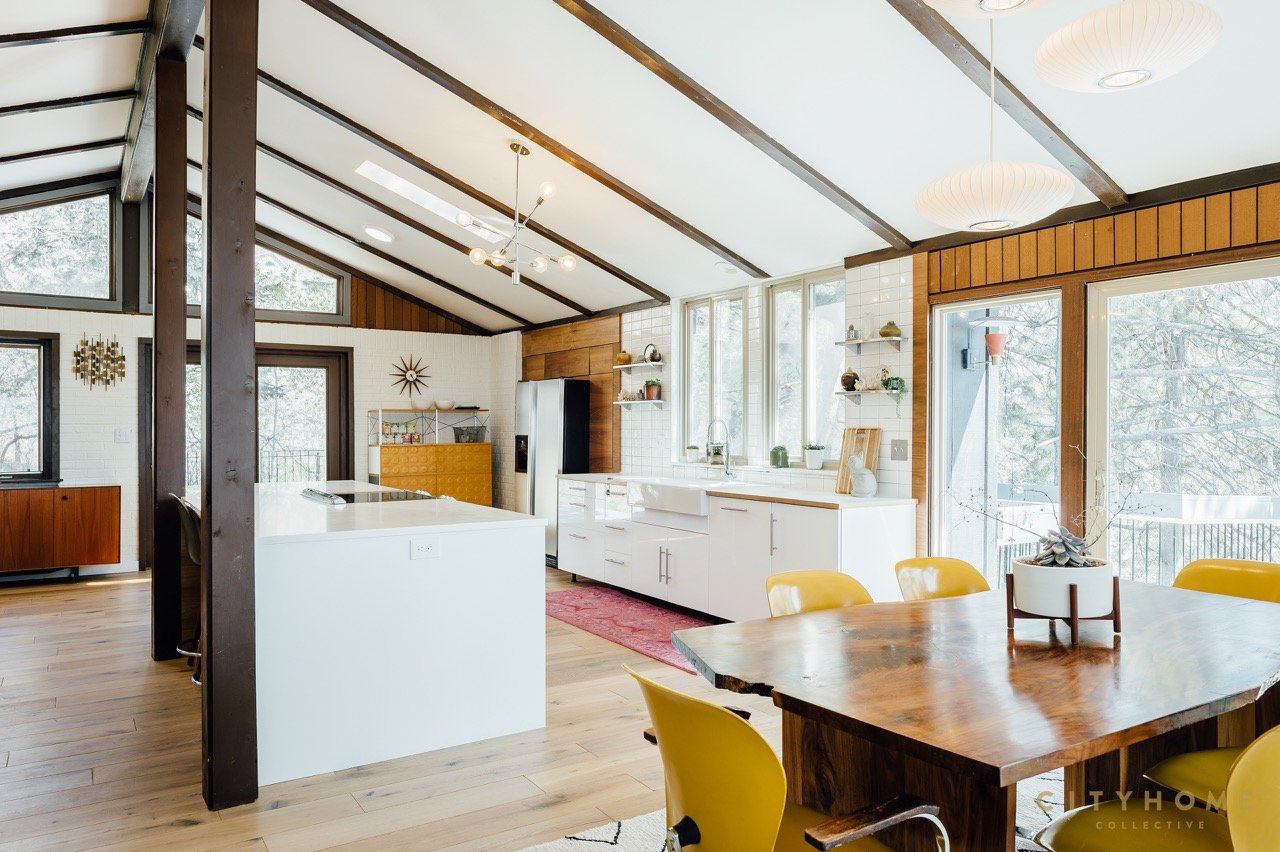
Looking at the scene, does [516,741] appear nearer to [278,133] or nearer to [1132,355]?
[1132,355]

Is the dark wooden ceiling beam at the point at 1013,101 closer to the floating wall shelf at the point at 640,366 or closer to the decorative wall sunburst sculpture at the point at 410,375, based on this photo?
the floating wall shelf at the point at 640,366

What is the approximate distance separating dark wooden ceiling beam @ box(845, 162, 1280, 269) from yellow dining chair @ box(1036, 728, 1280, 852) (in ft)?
9.08

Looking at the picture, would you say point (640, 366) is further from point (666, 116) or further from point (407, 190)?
point (666, 116)

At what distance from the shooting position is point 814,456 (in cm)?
553

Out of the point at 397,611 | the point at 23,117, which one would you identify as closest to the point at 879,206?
the point at 397,611

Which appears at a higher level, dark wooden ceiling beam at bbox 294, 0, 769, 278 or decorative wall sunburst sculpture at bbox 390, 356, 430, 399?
dark wooden ceiling beam at bbox 294, 0, 769, 278

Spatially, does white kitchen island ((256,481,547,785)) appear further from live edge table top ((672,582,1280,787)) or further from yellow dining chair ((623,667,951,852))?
yellow dining chair ((623,667,951,852))

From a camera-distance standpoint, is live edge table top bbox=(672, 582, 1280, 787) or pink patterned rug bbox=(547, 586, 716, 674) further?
pink patterned rug bbox=(547, 586, 716, 674)

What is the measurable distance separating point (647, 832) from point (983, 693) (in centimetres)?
135

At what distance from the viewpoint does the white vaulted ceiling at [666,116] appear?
337cm

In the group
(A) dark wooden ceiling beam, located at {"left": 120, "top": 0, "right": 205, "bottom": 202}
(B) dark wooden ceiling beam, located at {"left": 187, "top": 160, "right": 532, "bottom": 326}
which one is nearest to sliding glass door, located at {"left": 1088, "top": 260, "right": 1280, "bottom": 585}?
(A) dark wooden ceiling beam, located at {"left": 120, "top": 0, "right": 205, "bottom": 202}

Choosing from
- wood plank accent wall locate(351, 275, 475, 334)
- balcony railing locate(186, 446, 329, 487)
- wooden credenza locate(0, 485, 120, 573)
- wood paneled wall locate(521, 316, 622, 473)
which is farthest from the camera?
wood plank accent wall locate(351, 275, 475, 334)

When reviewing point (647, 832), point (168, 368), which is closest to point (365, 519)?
point (647, 832)

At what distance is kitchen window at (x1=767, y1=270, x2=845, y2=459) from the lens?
555cm
